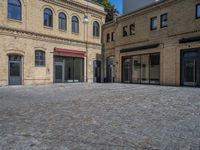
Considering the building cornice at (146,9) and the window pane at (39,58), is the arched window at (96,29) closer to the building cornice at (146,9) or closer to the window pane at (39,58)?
the building cornice at (146,9)

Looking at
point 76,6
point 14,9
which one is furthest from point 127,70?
point 14,9

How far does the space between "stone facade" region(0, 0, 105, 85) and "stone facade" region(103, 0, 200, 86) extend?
4298mm

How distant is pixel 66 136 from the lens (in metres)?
4.43

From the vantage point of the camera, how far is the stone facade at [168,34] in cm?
1711

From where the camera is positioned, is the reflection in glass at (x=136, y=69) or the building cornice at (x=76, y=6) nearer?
the reflection in glass at (x=136, y=69)

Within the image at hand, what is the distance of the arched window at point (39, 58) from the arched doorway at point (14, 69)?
1697 mm

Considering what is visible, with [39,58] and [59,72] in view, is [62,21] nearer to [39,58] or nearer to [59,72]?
[39,58]

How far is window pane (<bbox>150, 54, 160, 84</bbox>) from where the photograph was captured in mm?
19953

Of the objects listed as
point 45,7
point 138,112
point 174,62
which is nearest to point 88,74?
point 45,7

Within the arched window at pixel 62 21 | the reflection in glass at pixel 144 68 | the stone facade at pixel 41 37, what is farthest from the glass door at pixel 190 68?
the arched window at pixel 62 21

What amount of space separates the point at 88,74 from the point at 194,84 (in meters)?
12.5

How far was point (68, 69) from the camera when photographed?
2347 centimetres

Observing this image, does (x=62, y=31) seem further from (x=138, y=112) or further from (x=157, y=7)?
(x=138, y=112)

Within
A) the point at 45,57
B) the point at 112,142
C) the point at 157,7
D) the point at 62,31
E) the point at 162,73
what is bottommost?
the point at 112,142
